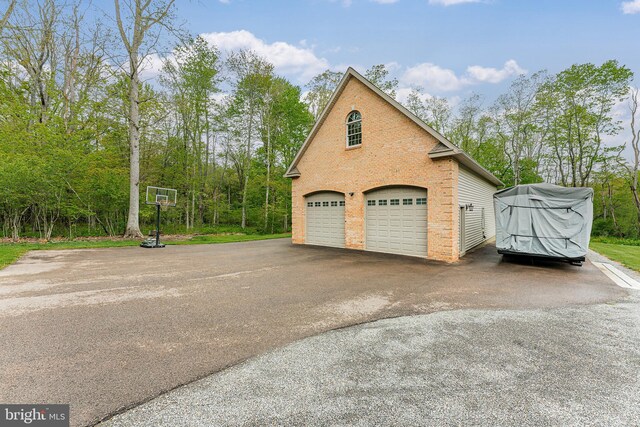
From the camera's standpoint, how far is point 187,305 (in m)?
4.47

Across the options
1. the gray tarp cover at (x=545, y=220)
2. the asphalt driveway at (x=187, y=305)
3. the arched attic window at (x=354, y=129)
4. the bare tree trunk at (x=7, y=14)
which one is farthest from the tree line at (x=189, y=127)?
the gray tarp cover at (x=545, y=220)

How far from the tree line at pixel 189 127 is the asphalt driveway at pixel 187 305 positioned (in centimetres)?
678

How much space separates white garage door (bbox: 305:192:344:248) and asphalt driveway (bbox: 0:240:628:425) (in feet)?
10.4

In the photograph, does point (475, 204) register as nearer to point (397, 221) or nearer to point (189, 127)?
point (397, 221)

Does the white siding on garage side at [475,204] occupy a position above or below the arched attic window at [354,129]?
below

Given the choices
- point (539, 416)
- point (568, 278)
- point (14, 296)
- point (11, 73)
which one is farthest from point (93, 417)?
point (11, 73)

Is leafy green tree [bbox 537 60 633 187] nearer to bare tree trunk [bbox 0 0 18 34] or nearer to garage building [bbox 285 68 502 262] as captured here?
garage building [bbox 285 68 502 262]

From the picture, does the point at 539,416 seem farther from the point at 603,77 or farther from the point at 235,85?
the point at 603,77

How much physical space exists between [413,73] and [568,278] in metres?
20.2

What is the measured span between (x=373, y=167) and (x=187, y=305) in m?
8.20

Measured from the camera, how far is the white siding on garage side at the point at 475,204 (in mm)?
10141

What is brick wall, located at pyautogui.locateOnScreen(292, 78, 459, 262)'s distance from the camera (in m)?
8.78

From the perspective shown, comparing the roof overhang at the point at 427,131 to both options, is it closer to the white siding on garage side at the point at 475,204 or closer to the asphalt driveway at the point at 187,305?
the white siding on garage side at the point at 475,204

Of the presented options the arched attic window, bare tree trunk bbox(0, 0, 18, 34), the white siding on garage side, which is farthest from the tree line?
the white siding on garage side
